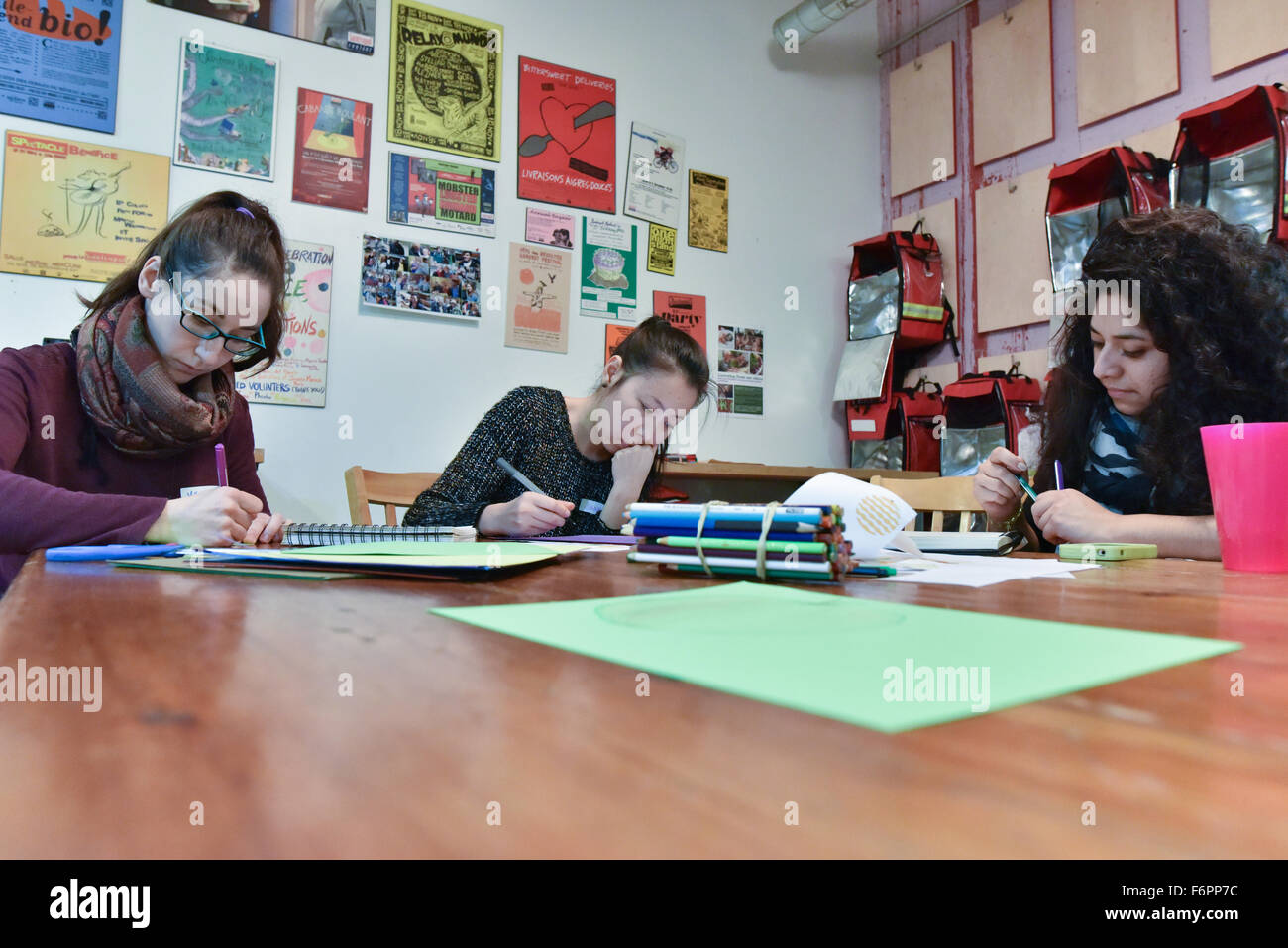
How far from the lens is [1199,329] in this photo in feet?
3.69

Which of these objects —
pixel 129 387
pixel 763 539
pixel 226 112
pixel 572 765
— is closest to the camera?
pixel 572 765

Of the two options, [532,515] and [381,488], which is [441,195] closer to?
[381,488]

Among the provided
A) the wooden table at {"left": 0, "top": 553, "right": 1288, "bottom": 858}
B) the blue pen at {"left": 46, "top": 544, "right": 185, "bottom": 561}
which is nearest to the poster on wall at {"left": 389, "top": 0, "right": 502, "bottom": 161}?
the blue pen at {"left": 46, "top": 544, "right": 185, "bottom": 561}

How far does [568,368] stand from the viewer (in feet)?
8.66

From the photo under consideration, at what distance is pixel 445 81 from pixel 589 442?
153 centimetres

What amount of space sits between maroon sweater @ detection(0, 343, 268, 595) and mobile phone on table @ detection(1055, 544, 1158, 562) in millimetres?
911

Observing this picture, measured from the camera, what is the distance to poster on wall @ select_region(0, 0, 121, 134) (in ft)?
6.31

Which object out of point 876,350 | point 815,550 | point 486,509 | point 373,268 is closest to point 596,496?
point 486,509

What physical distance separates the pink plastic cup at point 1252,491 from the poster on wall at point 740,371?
2.23m

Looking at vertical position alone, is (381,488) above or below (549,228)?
below

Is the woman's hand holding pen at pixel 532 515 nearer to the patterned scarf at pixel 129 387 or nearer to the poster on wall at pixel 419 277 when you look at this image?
the patterned scarf at pixel 129 387

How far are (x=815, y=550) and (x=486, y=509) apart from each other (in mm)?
844

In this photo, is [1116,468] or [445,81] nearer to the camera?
[1116,468]

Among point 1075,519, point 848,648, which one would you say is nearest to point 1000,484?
point 1075,519
